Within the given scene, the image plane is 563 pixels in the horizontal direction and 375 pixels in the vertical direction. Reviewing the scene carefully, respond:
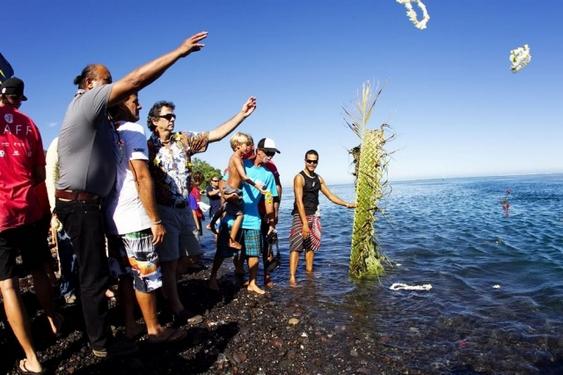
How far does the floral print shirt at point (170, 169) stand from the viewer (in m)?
4.14

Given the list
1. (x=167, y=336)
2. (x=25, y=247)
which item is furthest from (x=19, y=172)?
(x=167, y=336)

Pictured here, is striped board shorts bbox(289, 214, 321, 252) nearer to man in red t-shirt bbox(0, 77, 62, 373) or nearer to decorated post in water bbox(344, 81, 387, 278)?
decorated post in water bbox(344, 81, 387, 278)

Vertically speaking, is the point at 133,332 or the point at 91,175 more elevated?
the point at 91,175

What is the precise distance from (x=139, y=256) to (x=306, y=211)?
13.8 ft

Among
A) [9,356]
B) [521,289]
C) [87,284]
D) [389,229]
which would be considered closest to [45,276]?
[9,356]

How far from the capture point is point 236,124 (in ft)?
15.4

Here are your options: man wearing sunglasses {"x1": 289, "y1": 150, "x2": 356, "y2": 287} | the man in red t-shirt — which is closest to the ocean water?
man wearing sunglasses {"x1": 289, "y1": 150, "x2": 356, "y2": 287}

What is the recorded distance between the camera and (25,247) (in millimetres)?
3445

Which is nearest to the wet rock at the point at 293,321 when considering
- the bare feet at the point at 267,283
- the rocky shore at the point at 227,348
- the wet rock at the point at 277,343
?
the rocky shore at the point at 227,348

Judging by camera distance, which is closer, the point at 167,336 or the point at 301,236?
the point at 167,336

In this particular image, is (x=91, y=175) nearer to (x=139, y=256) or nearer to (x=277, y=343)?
(x=139, y=256)

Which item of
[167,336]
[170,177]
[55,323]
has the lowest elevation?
[167,336]

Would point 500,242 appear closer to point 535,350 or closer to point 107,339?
point 535,350

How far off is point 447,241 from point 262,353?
1012 centimetres
